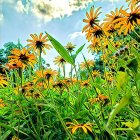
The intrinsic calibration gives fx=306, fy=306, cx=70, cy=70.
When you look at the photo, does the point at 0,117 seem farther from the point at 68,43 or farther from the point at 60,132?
the point at 68,43

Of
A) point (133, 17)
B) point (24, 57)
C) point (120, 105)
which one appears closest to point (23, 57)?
point (24, 57)

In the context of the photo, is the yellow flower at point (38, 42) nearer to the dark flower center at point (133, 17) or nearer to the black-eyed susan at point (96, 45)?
the black-eyed susan at point (96, 45)

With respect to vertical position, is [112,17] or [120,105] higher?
[112,17]

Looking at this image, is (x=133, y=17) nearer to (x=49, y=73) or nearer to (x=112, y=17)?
(x=112, y=17)

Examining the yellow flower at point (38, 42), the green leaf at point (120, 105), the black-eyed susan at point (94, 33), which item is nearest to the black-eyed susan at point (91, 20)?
the black-eyed susan at point (94, 33)

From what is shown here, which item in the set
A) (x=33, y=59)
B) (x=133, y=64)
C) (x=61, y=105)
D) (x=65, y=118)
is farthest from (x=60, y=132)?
(x=133, y=64)

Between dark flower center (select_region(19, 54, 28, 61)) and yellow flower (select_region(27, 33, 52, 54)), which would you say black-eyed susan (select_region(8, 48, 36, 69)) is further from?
yellow flower (select_region(27, 33, 52, 54))

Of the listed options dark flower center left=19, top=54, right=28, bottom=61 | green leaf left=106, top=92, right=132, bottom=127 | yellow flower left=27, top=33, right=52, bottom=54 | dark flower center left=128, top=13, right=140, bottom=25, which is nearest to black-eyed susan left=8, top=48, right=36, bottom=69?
dark flower center left=19, top=54, right=28, bottom=61

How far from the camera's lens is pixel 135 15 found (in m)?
1.41

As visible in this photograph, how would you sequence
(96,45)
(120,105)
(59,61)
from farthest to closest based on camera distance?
(59,61) → (96,45) → (120,105)

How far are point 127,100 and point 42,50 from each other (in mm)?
1510

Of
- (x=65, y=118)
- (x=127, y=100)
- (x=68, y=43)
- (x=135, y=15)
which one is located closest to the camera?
(x=127, y=100)

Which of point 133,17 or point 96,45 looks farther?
point 96,45

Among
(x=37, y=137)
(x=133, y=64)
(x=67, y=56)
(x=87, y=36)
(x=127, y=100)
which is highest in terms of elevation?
(x=87, y=36)
